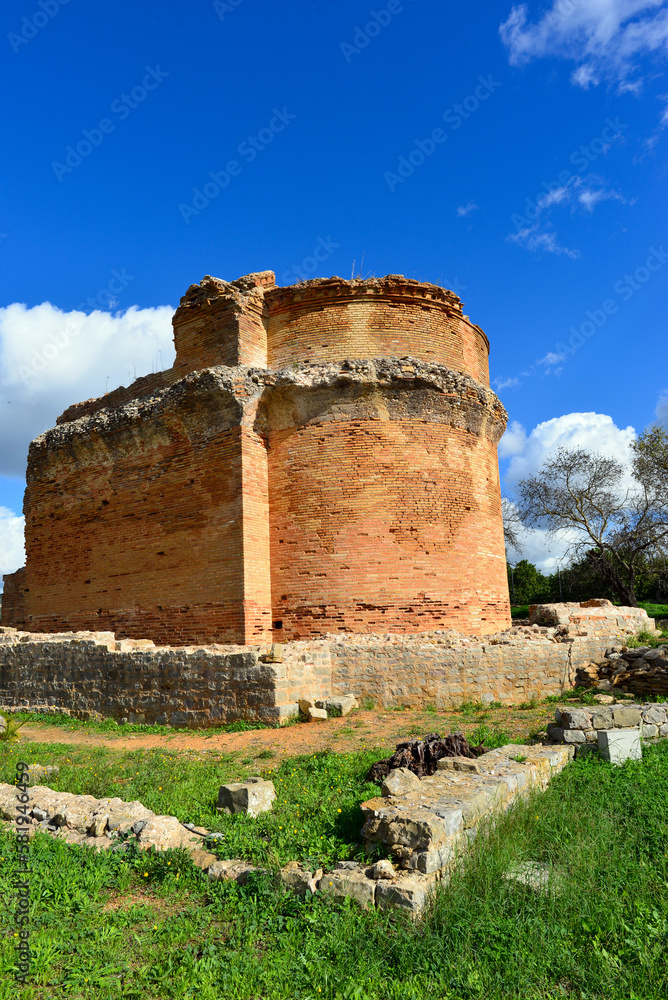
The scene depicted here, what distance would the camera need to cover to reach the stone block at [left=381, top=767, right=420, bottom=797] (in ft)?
16.6

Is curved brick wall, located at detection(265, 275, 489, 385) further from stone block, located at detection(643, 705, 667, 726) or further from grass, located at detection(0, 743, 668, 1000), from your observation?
grass, located at detection(0, 743, 668, 1000)

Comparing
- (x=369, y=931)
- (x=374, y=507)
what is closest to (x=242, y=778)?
(x=369, y=931)

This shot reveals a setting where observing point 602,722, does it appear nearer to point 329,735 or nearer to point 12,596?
point 329,735

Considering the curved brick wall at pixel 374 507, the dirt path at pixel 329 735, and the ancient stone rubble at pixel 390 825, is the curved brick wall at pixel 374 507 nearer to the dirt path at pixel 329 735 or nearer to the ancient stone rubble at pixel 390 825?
the dirt path at pixel 329 735

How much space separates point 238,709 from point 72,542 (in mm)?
9003

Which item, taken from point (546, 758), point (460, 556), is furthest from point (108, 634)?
point (546, 758)

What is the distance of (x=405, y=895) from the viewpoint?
12.1ft

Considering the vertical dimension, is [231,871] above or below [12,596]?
below

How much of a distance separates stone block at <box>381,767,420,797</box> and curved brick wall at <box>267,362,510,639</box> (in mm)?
7397

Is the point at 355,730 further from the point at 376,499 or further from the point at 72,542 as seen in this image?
the point at 72,542

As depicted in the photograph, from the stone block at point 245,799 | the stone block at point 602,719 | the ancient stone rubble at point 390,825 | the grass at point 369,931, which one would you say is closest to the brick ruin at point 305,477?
the stone block at point 602,719

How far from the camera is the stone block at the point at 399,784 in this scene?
5.07m

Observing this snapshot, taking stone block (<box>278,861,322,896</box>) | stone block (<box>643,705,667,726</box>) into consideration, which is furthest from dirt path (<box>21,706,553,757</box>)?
stone block (<box>278,861,322,896</box>)

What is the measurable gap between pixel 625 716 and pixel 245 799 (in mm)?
4746
